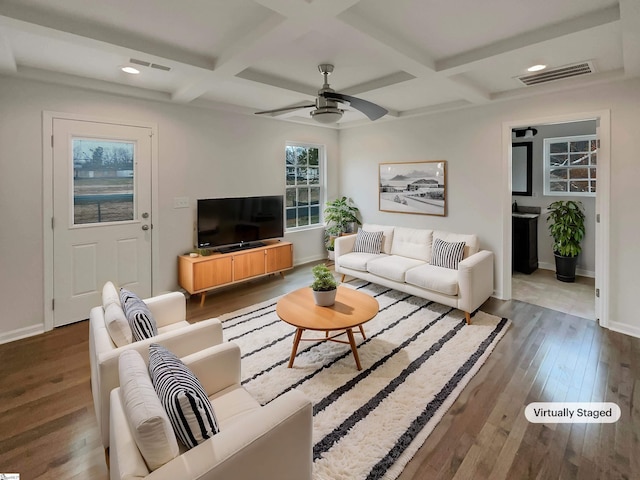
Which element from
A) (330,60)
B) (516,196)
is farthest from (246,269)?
(516,196)

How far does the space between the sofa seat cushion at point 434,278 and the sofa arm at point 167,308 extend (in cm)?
258

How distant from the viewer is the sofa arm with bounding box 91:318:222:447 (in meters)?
1.72

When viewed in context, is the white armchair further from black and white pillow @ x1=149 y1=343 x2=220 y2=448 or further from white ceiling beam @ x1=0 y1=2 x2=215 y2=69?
white ceiling beam @ x1=0 y1=2 x2=215 y2=69

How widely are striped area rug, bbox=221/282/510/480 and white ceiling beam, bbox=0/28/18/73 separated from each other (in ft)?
9.56

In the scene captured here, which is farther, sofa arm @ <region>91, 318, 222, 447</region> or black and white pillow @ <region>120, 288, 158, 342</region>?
black and white pillow @ <region>120, 288, 158, 342</region>

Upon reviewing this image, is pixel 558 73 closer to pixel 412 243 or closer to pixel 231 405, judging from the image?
pixel 412 243

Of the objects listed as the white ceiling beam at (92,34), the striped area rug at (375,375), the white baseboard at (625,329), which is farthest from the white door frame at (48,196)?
the white baseboard at (625,329)

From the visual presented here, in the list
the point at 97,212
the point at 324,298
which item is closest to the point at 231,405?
the point at 324,298

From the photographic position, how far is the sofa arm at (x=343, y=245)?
509 cm

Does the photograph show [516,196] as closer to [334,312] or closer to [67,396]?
[334,312]

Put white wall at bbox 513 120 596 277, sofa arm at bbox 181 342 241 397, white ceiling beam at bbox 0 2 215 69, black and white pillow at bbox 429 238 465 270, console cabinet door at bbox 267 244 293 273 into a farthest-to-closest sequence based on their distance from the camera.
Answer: white wall at bbox 513 120 596 277 → console cabinet door at bbox 267 244 293 273 → black and white pillow at bbox 429 238 465 270 → white ceiling beam at bbox 0 2 215 69 → sofa arm at bbox 181 342 241 397

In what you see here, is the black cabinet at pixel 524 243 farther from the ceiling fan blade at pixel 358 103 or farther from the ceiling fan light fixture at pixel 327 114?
the ceiling fan light fixture at pixel 327 114

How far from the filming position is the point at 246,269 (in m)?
4.70

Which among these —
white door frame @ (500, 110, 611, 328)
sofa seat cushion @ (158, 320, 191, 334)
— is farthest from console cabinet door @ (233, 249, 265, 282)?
white door frame @ (500, 110, 611, 328)
